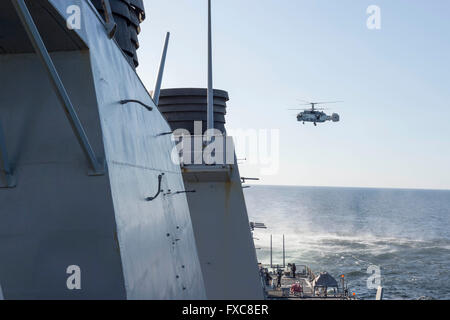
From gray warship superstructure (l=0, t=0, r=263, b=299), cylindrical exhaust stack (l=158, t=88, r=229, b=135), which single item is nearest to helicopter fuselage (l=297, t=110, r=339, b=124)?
cylindrical exhaust stack (l=158, t=88, r=229, b=135)

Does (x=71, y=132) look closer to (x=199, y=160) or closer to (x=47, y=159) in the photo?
(x=47, y=159)

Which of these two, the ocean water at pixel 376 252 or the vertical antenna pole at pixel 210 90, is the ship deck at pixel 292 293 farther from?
the vertical antenna pole at pixel 210 90

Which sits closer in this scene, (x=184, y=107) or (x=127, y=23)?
(x=127, y=23)

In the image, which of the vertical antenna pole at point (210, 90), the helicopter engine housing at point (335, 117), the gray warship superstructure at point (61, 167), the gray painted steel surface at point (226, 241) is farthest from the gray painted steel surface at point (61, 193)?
the helicopter engine housing at point (335, 117)

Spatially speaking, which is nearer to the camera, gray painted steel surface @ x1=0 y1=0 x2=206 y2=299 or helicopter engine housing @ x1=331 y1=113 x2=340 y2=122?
gray painted steel surface @ x1=0 y1=0 x2=206 y2=299

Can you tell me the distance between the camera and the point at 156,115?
16.5 feet

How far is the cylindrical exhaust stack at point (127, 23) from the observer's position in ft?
20.8

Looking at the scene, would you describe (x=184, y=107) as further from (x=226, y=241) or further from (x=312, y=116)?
(x=312, y=116)

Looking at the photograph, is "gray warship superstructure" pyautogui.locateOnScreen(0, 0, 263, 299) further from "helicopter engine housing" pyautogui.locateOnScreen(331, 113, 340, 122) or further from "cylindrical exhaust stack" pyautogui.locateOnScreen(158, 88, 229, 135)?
"helicopter engine housing" pyautogui.locateOnScreen(331, 113, 340, 122)

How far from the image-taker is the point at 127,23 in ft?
22.2

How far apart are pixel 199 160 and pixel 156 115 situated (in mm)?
6003

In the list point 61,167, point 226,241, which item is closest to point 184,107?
point 226,241

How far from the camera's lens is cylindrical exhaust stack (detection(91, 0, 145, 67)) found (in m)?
6.34
